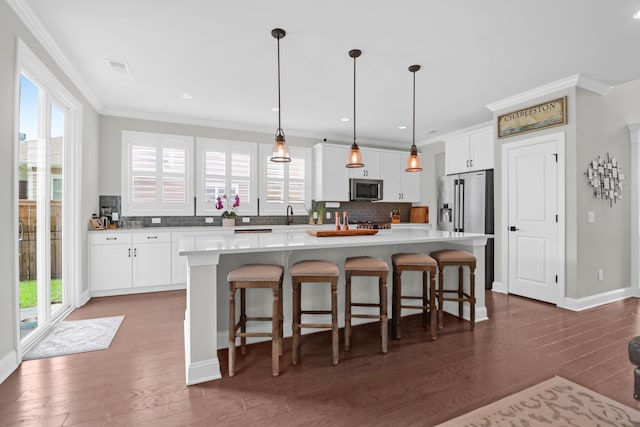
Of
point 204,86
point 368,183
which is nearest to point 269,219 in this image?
point 368,183

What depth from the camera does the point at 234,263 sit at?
2.57 metres

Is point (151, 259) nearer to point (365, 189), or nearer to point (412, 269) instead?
point (412, 269)

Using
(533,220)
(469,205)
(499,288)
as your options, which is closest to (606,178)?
(533,220)

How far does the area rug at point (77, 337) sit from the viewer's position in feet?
8.25

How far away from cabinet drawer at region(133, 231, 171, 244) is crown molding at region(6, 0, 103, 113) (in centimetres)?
182

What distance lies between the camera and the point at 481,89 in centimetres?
379

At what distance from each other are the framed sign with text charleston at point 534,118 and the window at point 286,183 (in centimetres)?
313

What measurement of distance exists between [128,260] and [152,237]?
0.41 meters

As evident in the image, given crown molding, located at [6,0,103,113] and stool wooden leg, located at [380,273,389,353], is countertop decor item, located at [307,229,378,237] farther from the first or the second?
crown molding, located at [6,0,103,113]

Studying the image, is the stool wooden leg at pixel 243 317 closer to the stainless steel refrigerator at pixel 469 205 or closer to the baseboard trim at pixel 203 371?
the baseboard trim at pixel 203 371

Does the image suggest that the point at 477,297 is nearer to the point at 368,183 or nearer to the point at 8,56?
the point at 368,183

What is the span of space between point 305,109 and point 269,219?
79.8 inches

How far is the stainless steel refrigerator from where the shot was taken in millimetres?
4512

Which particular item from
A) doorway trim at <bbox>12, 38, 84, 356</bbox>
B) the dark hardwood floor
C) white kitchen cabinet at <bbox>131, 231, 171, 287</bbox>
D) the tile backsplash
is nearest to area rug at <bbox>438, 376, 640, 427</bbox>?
the dark hardwood floor
